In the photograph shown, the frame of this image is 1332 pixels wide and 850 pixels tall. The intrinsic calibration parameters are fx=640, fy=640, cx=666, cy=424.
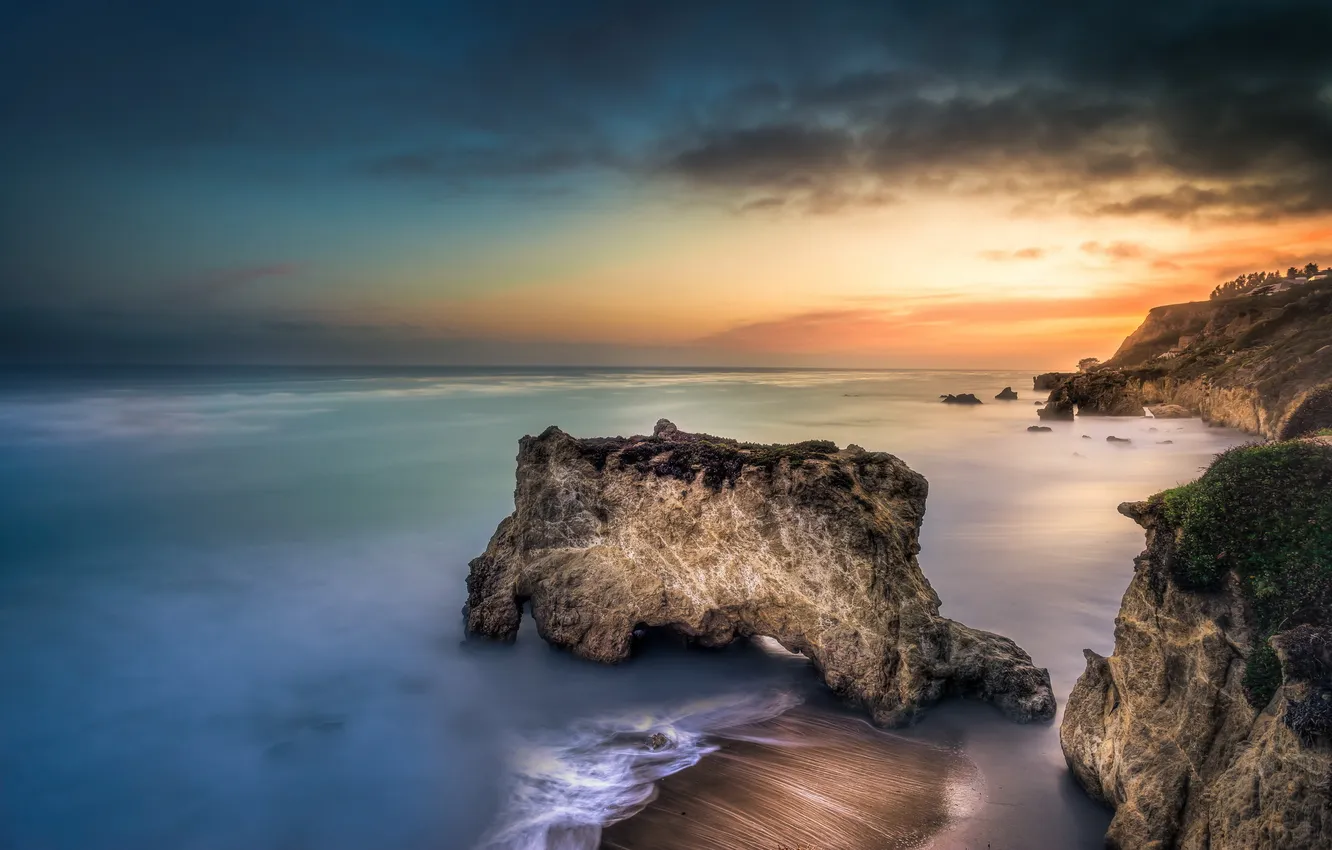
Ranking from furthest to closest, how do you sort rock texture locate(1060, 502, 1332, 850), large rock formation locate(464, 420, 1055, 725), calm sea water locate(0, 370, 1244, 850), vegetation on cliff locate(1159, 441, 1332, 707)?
large rock formation locate(464, 420, 1055, 725) → calm sea water locate(0, 370, 1244, 850) → vegetation on cliff locate(1159, 441, 1332, 707) → rock texture locate(1060, 502, 1332, 850)

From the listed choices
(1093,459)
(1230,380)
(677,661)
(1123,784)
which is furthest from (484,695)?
(1230,380)

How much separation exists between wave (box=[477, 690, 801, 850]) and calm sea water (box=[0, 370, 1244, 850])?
0.04 m

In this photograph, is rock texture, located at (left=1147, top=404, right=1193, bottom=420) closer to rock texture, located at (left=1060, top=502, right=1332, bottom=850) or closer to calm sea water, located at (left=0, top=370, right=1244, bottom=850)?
calm sea water, located at (left=0, top=370, right=1244, bottom=850)

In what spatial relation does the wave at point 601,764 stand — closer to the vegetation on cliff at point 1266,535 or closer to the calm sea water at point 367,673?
the calm sea water at point 367,673

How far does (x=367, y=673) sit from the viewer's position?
41.0 ft

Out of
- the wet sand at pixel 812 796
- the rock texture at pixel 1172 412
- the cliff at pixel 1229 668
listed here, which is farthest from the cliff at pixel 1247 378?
the wet sand at pixel 812 796

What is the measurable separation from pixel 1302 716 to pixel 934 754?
465 centimetres

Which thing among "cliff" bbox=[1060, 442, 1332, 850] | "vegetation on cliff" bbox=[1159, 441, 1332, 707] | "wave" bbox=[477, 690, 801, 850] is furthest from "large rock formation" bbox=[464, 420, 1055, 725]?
"vegetation on cliff" bbox=[1159, 441, 1332, 707]

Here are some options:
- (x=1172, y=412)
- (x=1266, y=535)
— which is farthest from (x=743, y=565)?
(x=1172, y=412)

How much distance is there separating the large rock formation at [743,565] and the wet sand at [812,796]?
812 millimetres

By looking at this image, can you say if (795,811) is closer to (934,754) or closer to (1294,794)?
(934,754)

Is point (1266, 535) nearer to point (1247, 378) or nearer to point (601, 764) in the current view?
point (601, 764)

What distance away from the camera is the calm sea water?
8.96 meters

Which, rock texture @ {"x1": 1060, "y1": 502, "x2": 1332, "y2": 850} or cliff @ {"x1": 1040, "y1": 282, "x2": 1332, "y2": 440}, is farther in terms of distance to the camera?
cliff @ {"x1": 1040, "y1": 282, "x2": 1332, "y2": 440}
